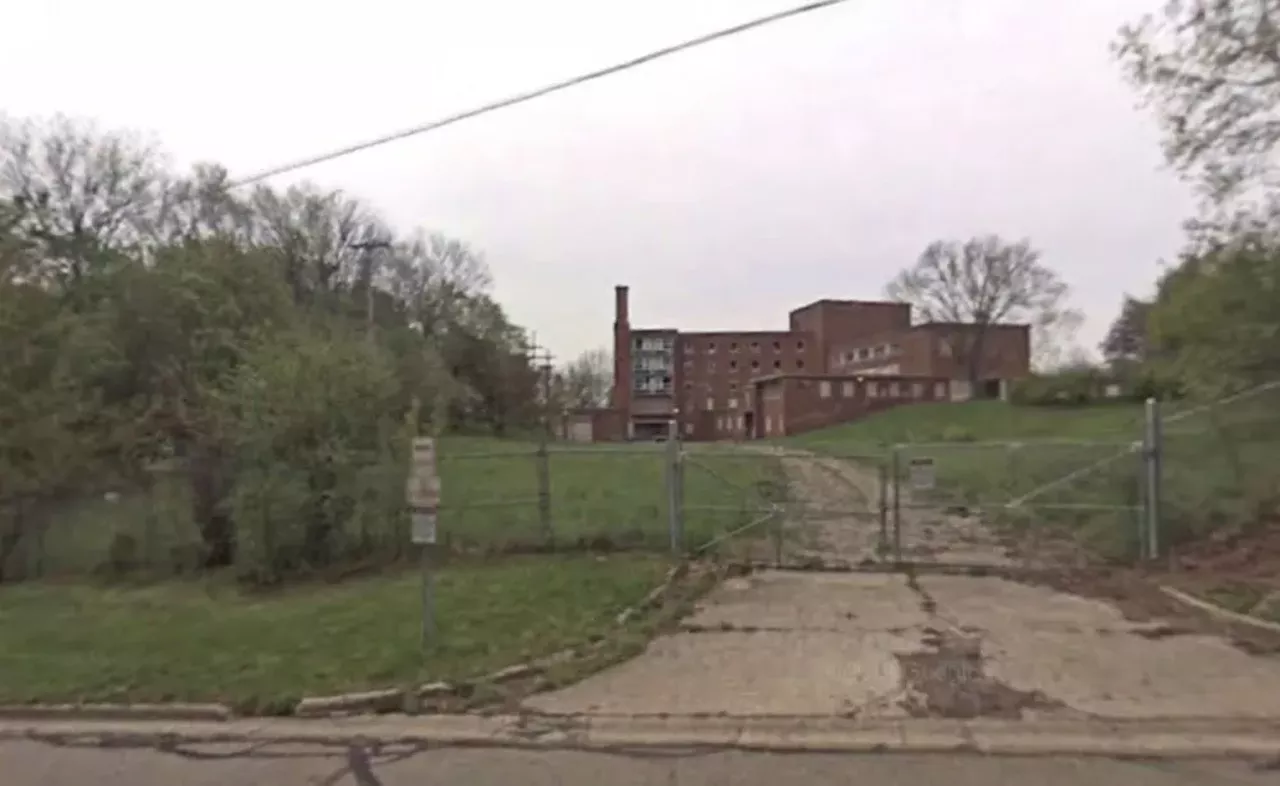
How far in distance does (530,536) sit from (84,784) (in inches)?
315

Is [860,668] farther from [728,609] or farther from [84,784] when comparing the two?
[84,784]

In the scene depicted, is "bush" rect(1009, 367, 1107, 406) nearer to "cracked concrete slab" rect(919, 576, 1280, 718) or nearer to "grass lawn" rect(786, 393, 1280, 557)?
"grass lawn" rect(786, 393, 1280, 557)

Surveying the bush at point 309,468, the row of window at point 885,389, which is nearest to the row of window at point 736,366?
the row of window at point 885,389

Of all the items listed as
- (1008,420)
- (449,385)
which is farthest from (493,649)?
(1008,420)

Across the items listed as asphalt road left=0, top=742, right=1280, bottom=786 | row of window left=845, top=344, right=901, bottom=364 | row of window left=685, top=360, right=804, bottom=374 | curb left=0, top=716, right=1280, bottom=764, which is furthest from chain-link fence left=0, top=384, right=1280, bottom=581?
row of window left=685, top=360, right=804, bottom=374

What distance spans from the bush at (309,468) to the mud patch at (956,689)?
24.9ft

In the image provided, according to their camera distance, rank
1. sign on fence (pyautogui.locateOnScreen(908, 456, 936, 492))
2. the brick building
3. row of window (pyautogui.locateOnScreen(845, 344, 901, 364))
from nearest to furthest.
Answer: sign on fence (pyautogui.locateOnScreen(908, 456, 936, 492))
the brick building
row of window (pyautogui.locateOnScreen(845, 344, 901, 364))

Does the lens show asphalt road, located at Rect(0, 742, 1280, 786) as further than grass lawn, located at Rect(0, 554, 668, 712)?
No

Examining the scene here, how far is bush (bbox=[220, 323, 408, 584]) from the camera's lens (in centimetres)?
1297

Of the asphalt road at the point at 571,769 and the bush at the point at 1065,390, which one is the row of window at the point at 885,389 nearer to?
the bush at the point at 1065,390

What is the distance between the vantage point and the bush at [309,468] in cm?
1297

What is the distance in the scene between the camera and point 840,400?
246ft

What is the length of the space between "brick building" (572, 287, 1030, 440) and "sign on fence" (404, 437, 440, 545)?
65274 mm

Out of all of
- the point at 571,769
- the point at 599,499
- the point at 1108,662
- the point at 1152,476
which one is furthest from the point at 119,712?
the point at 1152,476
